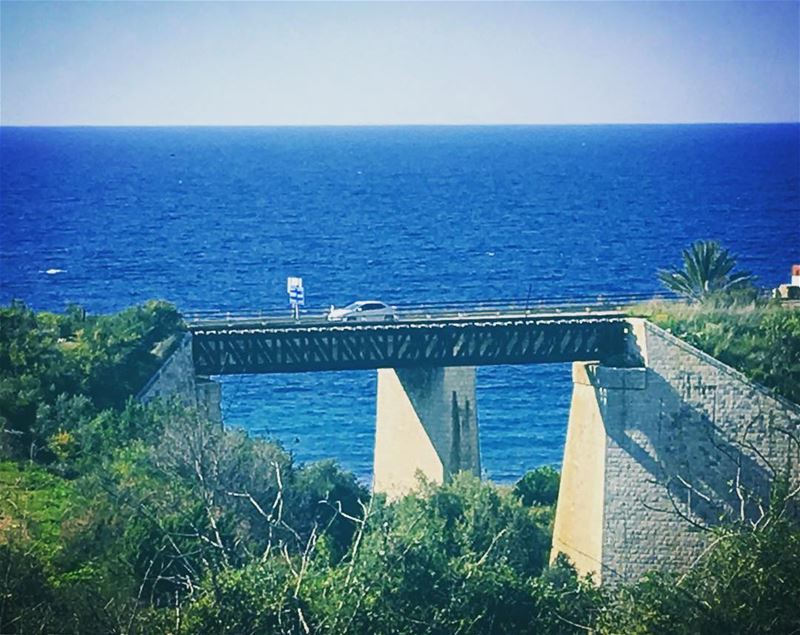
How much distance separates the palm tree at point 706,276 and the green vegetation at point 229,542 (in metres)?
7.03

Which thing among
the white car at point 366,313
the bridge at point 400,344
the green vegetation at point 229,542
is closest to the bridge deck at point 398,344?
the bridge at point 400,344

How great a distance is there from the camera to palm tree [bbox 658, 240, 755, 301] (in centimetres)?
6694

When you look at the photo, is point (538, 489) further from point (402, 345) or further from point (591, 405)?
point (402, 345)

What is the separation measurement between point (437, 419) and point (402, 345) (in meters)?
3.48

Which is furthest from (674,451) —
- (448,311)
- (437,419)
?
(448,311)

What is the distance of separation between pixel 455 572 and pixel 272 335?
16732 mm

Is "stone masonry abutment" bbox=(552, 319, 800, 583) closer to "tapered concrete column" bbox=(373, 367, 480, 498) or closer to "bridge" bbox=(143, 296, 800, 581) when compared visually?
"bridge" bbox=(143, 296, 800, 581)

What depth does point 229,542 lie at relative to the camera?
1893 inches

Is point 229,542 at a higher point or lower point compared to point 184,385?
lower

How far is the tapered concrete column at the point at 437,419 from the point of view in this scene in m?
61.3

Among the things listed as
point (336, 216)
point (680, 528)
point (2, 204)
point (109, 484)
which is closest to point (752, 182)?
point (336, 216)

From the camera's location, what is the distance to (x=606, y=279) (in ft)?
412

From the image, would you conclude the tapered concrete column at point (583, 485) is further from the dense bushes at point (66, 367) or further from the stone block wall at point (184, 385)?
the dense bushes at point (66, 367)

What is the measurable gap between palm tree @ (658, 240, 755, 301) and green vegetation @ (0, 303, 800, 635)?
277 inches
